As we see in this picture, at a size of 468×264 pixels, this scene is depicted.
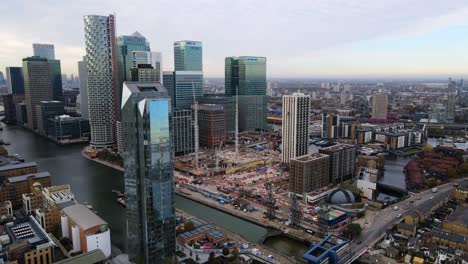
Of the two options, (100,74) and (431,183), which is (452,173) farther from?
(100,74)

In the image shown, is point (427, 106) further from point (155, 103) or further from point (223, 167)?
point (155, 103)

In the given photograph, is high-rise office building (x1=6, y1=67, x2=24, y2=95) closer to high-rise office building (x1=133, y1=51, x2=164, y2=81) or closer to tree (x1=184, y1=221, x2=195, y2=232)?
high-rise office building (x1=133, y1=51, x2=164, y2=81)

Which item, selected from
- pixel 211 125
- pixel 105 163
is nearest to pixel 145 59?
pixel 211 125

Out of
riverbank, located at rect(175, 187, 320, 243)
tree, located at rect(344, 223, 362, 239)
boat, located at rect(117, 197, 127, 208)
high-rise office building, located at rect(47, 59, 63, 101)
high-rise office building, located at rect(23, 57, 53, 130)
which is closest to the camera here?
tree, located at rect(344, 223, 362, 239)

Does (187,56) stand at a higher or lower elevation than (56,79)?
higher

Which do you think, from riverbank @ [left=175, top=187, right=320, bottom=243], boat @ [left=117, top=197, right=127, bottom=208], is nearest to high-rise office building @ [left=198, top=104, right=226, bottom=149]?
riverbank @ [left=175, top=187, right=320, bottom=243]

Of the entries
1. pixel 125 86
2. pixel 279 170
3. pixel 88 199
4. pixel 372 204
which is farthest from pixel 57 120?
pixel 372 204
